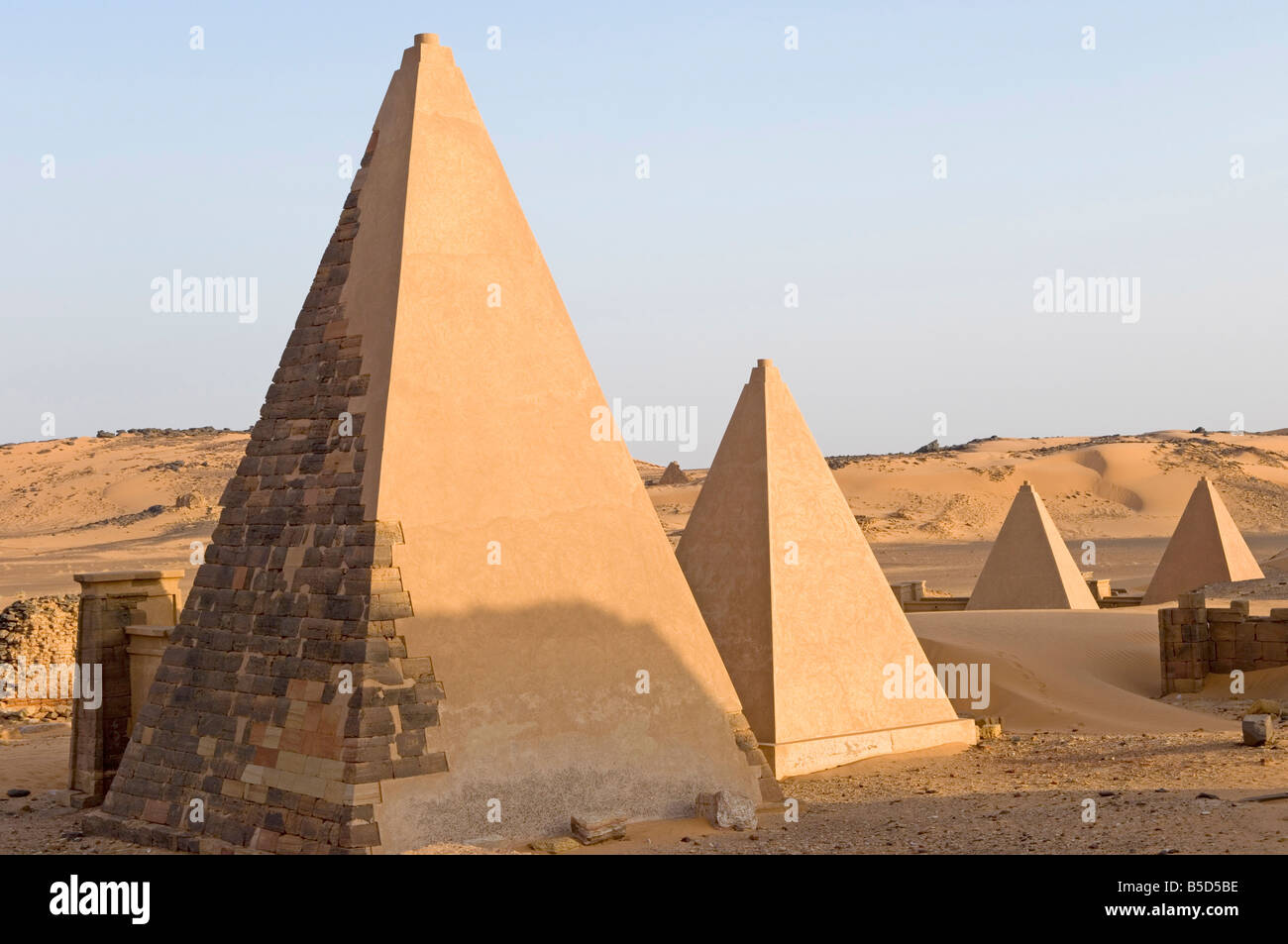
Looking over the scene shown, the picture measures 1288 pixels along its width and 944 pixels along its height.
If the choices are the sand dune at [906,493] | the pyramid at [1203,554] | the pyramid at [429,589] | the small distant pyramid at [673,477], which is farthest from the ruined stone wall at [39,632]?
the small distant pyramid at [673,477]

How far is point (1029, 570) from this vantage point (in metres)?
20.4

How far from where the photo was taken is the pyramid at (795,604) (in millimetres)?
11094

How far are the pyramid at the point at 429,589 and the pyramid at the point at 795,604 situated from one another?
171cm

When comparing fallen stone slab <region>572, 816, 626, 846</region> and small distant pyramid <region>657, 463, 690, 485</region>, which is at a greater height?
small distant pyramid <region>657, 463, 690, 485</region>

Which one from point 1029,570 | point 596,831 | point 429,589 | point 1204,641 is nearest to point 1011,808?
point 596,831

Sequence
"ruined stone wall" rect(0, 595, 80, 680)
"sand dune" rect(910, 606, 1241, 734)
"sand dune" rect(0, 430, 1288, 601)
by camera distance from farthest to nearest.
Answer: "sand dune" rect(0, 430, 1288, 601) < "ruined stone wall" rect(0, 595, 80, 680) < "sand dune" rect(910, 606, 1241, 734)

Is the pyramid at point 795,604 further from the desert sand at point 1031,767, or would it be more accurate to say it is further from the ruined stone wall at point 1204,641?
the ruined stone wall at point 1204,641

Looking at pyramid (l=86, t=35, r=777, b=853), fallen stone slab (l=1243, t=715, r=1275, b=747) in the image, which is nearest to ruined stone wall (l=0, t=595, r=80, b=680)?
pyramid (l=86, t=35, r=777, b=853)

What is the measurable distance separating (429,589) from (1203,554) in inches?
671

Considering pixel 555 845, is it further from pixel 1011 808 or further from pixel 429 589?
pixel 1011 808

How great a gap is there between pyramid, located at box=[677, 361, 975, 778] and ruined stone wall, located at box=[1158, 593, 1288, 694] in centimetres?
522

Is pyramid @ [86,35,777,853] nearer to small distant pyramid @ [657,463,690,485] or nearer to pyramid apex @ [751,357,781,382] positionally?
pyramid apex @ [751,357,781,382]

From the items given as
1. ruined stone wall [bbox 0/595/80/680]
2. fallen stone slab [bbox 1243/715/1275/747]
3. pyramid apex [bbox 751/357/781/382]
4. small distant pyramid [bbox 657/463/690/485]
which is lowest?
fallen stone slab [bbox 1243/715/1275/747]

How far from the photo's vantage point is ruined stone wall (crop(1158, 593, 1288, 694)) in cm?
1579
